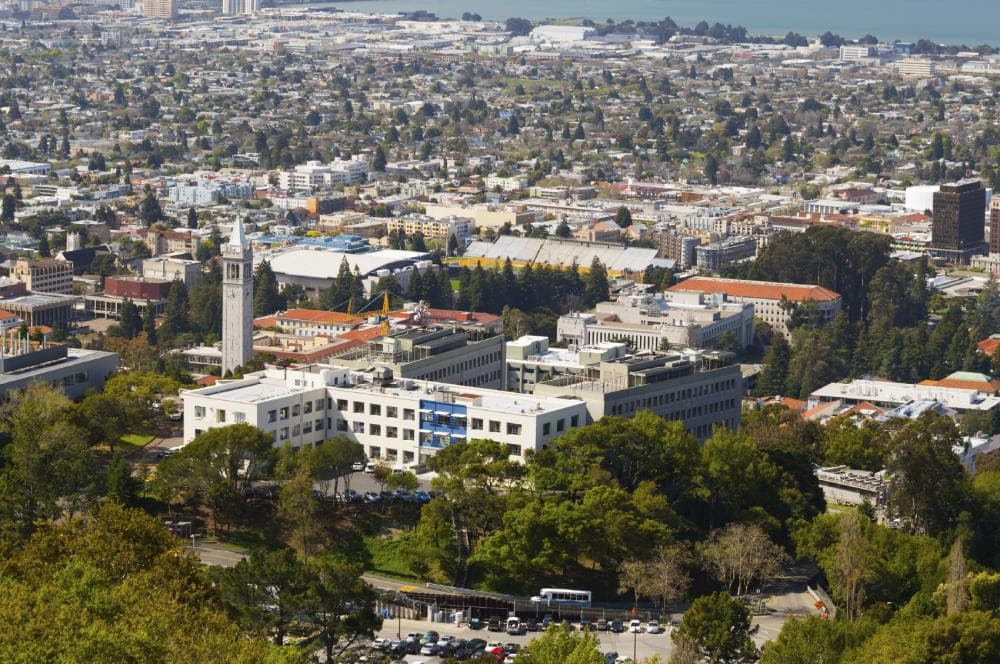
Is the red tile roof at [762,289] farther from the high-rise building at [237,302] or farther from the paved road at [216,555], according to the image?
the paved road at [216,555]

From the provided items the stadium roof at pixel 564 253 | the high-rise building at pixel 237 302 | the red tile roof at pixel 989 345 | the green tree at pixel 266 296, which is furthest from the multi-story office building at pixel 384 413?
the stadium roof at pixel 564 253

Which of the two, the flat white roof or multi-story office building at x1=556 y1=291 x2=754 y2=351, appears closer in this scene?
the flat white roof

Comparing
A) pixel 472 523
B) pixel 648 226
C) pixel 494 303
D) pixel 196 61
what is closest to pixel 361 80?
pixel 196 61

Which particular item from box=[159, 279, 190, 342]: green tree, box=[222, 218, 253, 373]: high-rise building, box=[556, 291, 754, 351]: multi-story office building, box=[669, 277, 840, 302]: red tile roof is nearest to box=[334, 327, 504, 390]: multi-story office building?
box=[222, 218, 253, 373]: high-rise building

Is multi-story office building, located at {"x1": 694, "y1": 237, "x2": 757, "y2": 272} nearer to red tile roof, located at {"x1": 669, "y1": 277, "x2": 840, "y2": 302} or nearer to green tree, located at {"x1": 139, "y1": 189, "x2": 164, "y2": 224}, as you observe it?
red tile roof, located at {"x1": 669, "y1": 277, "x2": 840, "y2": 302}

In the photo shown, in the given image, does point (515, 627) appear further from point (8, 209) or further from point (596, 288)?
point (8, 209)
